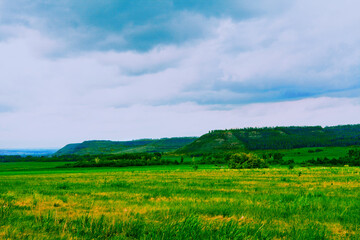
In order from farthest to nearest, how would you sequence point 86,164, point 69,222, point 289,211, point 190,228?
point 86,164
point 289,211
point 69,222
point 190,228

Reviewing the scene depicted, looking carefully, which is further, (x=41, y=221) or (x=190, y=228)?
(x=41, y=221)

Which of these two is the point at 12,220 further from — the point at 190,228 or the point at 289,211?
the point at 289,211

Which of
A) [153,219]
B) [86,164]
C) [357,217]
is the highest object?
[153,219]

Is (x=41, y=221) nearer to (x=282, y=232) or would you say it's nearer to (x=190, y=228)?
(x=190, y=228)

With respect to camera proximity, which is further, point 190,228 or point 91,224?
point 91,224

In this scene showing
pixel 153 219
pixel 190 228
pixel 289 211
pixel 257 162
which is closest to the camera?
pixel 190 228

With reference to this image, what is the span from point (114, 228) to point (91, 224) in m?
0.52

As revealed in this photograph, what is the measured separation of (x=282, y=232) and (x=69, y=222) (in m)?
4.67

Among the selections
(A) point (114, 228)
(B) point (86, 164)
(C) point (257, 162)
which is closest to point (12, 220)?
(A) point (114, 228)

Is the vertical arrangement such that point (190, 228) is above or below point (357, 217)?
above

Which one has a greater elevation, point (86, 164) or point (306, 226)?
point (306, 226)

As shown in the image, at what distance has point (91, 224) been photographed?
5.19 m

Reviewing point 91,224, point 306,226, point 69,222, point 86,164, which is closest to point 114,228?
point 91,224

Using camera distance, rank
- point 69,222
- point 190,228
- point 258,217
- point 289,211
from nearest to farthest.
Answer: point 190,228 < point 69,222 < point 258,217 < point 289,211
